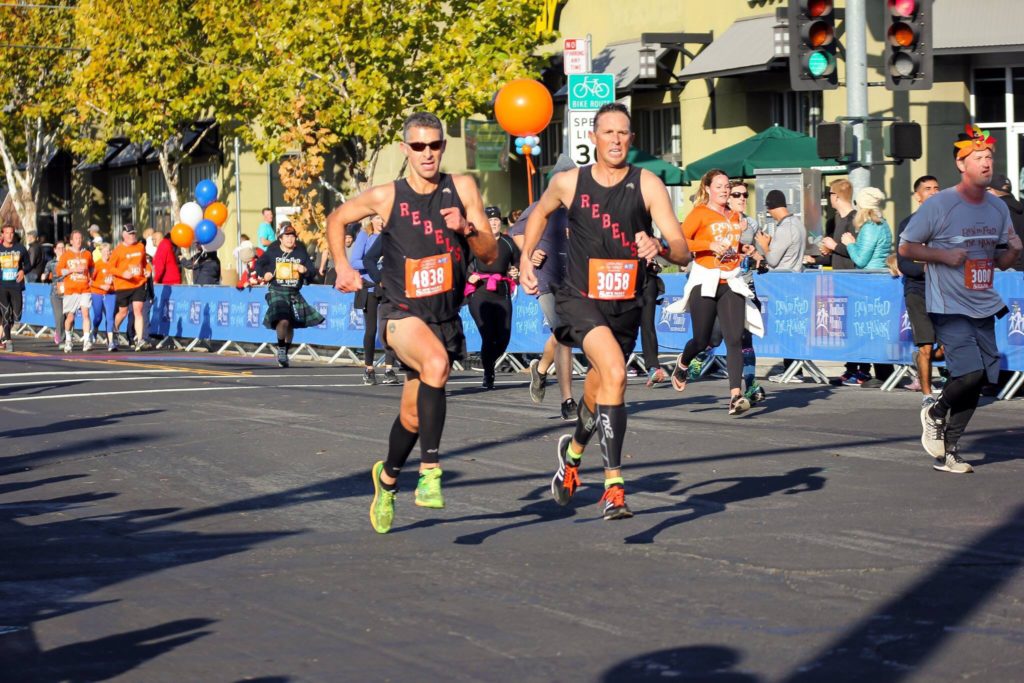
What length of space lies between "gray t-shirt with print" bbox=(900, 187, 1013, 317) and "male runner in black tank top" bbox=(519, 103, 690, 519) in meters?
2.22

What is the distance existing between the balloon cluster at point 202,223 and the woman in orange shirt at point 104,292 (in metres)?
4.80

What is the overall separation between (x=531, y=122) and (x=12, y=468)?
39.8 ft

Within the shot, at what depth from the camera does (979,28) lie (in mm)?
25391

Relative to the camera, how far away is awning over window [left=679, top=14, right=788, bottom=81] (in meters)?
27.4

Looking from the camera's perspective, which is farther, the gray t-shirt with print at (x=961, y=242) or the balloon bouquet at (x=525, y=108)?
the balloon bouquet at (x=525, y=108)

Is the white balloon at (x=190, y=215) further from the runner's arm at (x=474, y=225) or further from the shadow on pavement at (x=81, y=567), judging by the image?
the runner's arm at (x=474, y=225)

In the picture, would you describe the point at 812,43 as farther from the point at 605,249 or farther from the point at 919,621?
the point at 919,621

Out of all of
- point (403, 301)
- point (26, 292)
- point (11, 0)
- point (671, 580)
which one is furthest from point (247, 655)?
point (11, 0)

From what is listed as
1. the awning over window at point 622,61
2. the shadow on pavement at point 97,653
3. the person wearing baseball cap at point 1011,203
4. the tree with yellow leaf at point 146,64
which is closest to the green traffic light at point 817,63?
the person wearing baseball cap at point 1011,203

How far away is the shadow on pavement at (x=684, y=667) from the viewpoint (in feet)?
18.4

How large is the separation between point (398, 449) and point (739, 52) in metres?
20.4

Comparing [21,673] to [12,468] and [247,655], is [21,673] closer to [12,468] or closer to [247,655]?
[247,655]

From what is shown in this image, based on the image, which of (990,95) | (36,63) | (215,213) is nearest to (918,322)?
(990,95)

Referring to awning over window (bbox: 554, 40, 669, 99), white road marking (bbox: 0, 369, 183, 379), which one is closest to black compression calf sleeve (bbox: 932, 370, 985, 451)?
white road marking (bbox: 0, 369, 183, 379)
